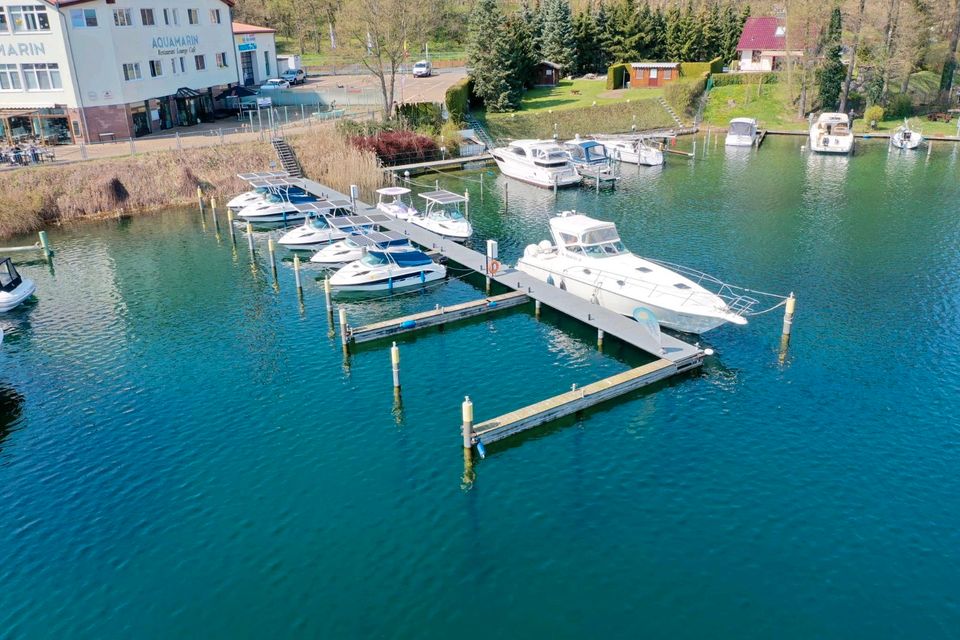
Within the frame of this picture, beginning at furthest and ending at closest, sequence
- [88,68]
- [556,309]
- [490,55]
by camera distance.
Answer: [490,55] → [88,68] → [556,309]

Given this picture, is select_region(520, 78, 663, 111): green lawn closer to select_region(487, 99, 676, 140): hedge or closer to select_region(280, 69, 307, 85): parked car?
select_region(487, 99, 676, 140): hedge

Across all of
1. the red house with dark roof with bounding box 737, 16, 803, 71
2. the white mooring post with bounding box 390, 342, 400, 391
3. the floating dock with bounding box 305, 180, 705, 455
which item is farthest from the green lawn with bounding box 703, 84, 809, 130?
the white mooring post with bounding box 390, 342, 400, 391

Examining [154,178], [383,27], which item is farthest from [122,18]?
[383,27]

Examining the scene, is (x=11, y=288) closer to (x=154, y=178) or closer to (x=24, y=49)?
(x=154, y=178)

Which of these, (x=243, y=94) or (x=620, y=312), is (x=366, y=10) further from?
(x=620, y=312)

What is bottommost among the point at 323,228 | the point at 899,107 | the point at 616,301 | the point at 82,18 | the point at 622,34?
the point at 616,301

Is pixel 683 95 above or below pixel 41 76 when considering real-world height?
below
